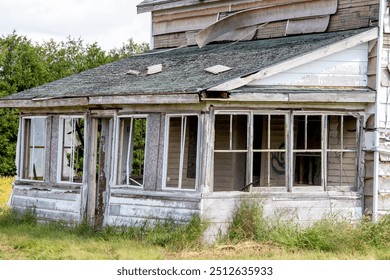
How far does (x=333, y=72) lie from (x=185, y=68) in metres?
3.25

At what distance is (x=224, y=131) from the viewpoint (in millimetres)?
18641

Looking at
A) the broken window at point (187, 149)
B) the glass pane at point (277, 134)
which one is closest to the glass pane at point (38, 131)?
the broken window at point (187, 149)

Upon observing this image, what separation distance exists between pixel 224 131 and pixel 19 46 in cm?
1842

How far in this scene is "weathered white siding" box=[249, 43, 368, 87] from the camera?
15.6 meters

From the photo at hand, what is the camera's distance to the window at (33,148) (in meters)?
18.8

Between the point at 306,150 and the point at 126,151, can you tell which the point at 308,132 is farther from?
the point at 126,151

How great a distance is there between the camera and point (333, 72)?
1597 cm

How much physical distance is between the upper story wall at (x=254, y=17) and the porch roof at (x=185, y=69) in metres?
0.35

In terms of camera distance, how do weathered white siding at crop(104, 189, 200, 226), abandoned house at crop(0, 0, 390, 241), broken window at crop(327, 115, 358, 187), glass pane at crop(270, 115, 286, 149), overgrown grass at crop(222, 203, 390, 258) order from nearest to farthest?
overgrown grass at crop(222, 203, 390, 258) < weathered white siding at crop(104, 189, 200, 226) < abandoned house at crop(0, 0, 390, 241) < broken window at crop(327, 115, 358, 187) < glass pane at crop(270, 115, 286, 149)

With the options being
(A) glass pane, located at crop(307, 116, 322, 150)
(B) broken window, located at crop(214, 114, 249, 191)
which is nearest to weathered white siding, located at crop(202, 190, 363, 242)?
(A) glass pane, located at crop(307, 116, 322, 150)

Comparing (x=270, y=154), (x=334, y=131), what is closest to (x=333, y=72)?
(x=334, y=131)

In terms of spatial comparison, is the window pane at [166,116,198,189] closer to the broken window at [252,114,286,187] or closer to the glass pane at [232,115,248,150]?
the glass pane at [232,115,248,150]

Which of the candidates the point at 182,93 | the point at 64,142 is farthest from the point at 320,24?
the point at 64,142
